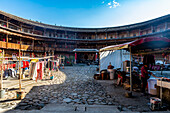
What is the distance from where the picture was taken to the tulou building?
922 inches

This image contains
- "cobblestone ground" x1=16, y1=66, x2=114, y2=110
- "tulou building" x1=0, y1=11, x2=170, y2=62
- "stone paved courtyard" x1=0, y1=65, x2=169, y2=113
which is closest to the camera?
"stone paved courtyard" x1=0, y1=65, x2=169, y2=113

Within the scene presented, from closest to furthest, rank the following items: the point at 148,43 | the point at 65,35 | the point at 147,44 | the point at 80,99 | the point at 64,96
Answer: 1. the point at 80,99
2. the point at 64,96
3. the point at 148,43
4. the point at 147,44
5. the point at 65,35

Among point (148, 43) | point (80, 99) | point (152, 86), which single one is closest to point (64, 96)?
point (80, 99)

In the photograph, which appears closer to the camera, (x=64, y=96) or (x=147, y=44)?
(x=64, y=96)

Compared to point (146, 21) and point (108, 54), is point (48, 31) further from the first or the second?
point (146, 21)

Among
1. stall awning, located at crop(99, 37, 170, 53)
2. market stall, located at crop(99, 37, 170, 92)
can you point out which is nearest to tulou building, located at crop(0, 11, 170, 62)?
market stall, located at crop(99, 37, 170, 92)

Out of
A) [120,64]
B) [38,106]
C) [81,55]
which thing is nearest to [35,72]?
[38,106]

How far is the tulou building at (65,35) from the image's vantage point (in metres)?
23.4

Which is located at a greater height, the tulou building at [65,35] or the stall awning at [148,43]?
the tulou building at [65,35]

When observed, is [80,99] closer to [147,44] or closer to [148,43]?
[148,43]

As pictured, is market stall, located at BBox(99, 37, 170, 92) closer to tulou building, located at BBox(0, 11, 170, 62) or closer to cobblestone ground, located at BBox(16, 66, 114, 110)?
cobblestone ground, located at BBox(16, 66, 114, 110)

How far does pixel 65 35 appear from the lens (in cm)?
3519

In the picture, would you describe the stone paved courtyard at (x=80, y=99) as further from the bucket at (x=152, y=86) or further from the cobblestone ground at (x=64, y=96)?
the bucket at (x=152, y=86)

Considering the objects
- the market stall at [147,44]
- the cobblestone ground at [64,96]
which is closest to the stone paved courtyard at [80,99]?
the cobblestone ground at [64,96]
